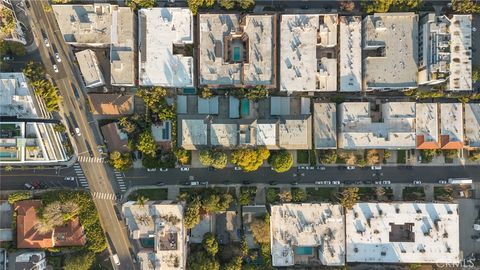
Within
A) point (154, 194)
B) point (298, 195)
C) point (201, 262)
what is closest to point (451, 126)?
point (298, 195)

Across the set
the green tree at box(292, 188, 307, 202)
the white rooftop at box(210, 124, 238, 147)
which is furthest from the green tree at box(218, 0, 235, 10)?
the green tree at box(292, 188, 307, 202)

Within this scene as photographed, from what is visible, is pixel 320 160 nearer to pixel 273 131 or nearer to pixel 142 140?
pixel 273 131

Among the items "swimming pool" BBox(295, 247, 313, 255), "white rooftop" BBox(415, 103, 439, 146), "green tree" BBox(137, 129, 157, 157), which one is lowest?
"swimming pool" BBox(295, 247, 313, 255)

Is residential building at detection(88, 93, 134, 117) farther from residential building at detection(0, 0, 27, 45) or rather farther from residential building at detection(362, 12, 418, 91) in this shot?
residential building at detection(362, 12, 418, 91)

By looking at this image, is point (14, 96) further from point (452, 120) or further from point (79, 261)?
point (452, 120)

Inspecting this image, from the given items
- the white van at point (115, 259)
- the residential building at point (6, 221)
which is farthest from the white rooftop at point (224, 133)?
the residential building at point (6, 221)

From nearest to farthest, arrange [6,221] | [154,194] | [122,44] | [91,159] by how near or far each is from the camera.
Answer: [122,44]
[6,221]
[154,194]
[91,159]
